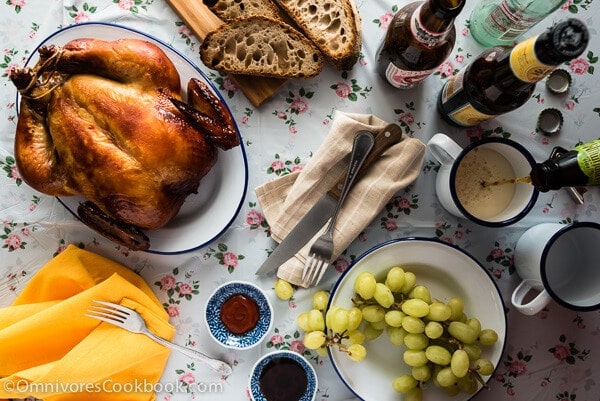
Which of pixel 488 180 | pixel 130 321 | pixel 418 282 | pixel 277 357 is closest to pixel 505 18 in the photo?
pixel 488 180

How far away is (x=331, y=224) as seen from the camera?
1.15m

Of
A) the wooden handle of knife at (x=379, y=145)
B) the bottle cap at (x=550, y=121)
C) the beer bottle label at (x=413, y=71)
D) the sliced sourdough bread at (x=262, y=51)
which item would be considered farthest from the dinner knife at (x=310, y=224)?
the bottle cap at (x=550, y=121)

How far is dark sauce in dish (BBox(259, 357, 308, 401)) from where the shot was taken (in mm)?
1140

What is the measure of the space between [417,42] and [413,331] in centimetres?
55

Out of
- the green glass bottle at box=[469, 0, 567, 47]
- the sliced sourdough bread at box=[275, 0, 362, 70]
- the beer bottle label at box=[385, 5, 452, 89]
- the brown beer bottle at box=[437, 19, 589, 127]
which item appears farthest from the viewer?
the sliced sourdough bread at box=[275, 0, 362, 70]

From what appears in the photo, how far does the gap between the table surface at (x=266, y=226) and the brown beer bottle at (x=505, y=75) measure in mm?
117

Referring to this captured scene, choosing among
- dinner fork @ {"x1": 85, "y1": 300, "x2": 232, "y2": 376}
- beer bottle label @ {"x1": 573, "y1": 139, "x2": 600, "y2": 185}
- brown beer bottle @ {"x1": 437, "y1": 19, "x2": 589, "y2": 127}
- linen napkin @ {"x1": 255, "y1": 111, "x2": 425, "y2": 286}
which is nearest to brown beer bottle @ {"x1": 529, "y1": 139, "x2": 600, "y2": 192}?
beer bottle label @ {"x1": 573, "y1": 139, "x2": 600, "y2": 185}

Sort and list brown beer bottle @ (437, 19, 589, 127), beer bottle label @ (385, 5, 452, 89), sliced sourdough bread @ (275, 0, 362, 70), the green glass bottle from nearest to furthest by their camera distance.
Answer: brown beer bottle @ (437, 19, 589, 127), beer bottle label @ (385, 5, 452, 89), the green glass bottle, sliced sourdough bread @ (275, 0, 362, 70)

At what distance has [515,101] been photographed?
1.01 m

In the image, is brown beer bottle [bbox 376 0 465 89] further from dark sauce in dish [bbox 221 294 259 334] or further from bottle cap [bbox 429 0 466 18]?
dark sauce in dish [bbox 221 294 259 334]

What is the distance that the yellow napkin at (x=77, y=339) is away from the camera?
3.71 ft

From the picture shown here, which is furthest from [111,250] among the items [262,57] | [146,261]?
[262,57]

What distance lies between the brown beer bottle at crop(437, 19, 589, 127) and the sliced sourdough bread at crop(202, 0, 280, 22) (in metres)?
0.42

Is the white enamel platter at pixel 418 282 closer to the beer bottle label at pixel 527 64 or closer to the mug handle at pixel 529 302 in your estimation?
the mug handle at pixel 529 302
